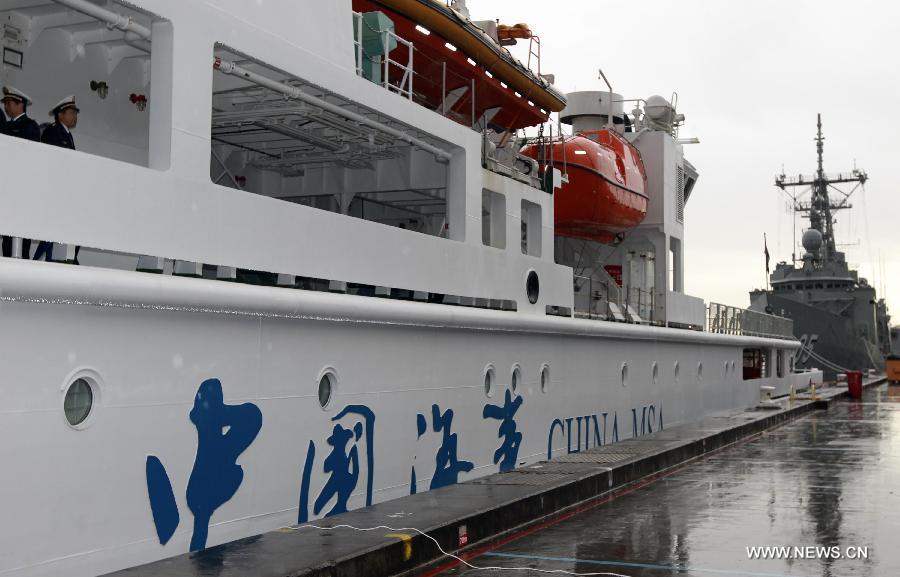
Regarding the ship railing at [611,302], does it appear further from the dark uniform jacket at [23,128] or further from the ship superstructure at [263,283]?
the dark uniform jacket at [23,128]

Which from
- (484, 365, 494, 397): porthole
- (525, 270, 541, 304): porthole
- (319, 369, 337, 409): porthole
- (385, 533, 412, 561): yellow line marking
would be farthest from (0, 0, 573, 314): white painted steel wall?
(385, 533, 412, 561): yellow line marking

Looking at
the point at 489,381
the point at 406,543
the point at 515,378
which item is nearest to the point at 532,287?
the point at 515,378

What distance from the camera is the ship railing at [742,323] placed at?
25.2 meters

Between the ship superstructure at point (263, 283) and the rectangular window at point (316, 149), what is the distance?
0.05m

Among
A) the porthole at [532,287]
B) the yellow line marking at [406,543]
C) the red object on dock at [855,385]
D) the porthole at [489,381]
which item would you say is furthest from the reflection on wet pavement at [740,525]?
the red object on dock at [855,385]

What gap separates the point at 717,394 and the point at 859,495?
12.1 meters

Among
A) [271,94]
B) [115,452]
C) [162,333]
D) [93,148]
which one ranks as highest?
[271,94]

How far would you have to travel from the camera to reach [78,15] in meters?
8.50

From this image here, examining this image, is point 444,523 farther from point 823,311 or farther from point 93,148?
point 823,311

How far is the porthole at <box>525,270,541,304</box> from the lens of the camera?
1441cm

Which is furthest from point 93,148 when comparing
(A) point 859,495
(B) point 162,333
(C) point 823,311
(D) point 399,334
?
(C) point 823,311

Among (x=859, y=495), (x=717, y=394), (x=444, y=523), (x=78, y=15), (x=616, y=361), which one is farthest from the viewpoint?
(x=717, y=394)

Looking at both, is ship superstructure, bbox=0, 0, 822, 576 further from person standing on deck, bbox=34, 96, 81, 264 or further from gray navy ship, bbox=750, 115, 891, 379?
gray navy ship, bbox=750, 115, 891, 379

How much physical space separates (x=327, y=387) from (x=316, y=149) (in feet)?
12.6
